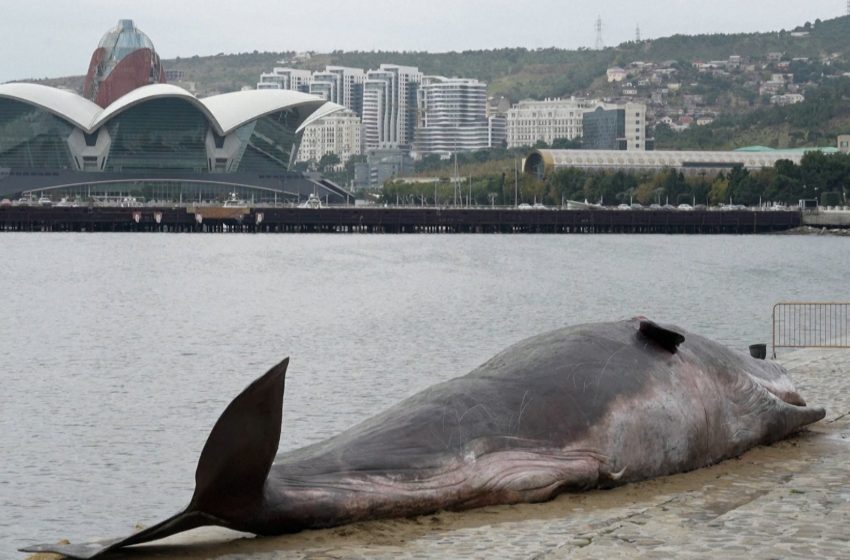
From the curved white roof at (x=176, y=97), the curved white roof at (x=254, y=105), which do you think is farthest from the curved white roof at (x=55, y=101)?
the curved white roof at (x=254, y=105)

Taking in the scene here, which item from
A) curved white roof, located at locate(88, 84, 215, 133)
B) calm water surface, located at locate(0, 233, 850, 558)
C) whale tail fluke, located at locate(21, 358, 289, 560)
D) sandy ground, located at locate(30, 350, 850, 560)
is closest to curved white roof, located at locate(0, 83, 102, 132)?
curved white roof, located at locate(88, 84, 215, 133)

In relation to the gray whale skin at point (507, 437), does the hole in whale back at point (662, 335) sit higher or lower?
higher

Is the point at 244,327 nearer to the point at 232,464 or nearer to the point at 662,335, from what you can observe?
the point at 662,335

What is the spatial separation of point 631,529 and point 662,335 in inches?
74.7

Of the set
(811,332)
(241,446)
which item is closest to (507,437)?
(241,446)

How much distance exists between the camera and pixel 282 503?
26.0ft

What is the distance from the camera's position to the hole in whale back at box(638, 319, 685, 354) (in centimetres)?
977

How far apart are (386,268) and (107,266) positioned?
12.7 meters

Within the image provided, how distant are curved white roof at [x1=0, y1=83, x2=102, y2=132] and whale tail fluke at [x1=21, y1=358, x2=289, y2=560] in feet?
422

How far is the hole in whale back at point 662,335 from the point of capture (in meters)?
9.77

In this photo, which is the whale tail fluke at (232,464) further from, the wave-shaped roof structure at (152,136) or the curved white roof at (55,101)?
the curved white roof at (55,101)

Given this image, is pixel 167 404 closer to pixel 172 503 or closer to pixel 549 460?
pixel 172 503

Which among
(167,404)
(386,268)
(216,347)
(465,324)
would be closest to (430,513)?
(167,404)

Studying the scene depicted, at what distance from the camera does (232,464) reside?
289 inches
